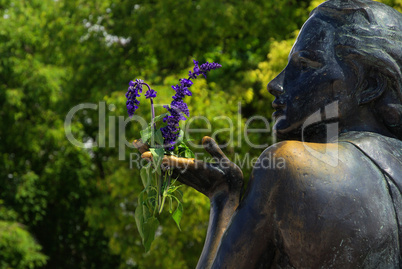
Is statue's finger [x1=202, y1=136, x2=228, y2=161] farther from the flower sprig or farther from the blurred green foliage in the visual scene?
the blurred green foliage

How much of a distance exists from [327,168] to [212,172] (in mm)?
555

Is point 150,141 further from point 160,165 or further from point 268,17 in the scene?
point 268,17

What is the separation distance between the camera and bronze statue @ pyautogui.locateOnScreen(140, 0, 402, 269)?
246 centimetres

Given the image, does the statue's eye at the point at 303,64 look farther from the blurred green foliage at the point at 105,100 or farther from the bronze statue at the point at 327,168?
the blurred green foliage at the point at 105,100

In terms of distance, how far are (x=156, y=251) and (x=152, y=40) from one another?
4.94m

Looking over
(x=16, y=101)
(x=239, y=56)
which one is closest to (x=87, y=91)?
(x=16, y=101)

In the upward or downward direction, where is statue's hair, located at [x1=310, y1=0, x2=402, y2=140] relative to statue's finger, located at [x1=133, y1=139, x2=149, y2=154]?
upward

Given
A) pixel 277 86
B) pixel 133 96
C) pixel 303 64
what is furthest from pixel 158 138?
pixel 303 64

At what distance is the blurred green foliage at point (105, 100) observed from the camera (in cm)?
1347

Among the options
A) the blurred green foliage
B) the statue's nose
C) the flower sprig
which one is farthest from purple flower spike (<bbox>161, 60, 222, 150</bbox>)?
the blurred green foliage

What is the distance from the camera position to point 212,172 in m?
2.88

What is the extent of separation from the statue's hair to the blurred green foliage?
30.8 ft

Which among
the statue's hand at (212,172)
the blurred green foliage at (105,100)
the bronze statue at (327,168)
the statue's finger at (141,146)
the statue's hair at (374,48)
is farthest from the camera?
the blurred green foliage at (105,100)

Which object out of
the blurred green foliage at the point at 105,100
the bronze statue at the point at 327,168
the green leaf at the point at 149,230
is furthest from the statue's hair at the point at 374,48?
the blurred green foliage at the point at 105,100
